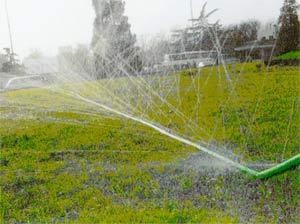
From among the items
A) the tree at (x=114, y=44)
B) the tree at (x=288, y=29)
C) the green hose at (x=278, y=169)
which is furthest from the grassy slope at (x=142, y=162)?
the tree at (x=114, y=44)

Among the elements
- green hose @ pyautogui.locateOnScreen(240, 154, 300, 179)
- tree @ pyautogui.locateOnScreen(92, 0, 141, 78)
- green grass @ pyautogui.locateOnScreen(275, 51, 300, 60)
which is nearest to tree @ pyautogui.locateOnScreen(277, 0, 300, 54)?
green grass @ pyautogui.locateOnScreen(275, 51, 300, 60)

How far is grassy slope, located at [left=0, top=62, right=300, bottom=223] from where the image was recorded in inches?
108

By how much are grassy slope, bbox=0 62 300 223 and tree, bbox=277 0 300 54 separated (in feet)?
0.59

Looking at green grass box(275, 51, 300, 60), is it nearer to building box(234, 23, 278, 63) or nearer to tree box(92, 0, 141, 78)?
building box(234, 23, 278, 63)

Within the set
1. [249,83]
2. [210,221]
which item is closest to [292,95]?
[249,83]

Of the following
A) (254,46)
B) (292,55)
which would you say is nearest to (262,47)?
(254,46)

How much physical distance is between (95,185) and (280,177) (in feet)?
4.19

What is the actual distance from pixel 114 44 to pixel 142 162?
906 millimetres

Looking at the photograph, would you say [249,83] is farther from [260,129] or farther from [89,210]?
[89,210]

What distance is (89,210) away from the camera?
2.76 meters

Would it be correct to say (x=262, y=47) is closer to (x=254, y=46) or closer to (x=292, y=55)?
(x=254, y=46)

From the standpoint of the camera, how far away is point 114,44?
10.6 feet

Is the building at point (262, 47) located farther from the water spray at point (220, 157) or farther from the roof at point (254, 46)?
the water spray at point (220, 157)

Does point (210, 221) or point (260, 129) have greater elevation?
point (260, 129)
